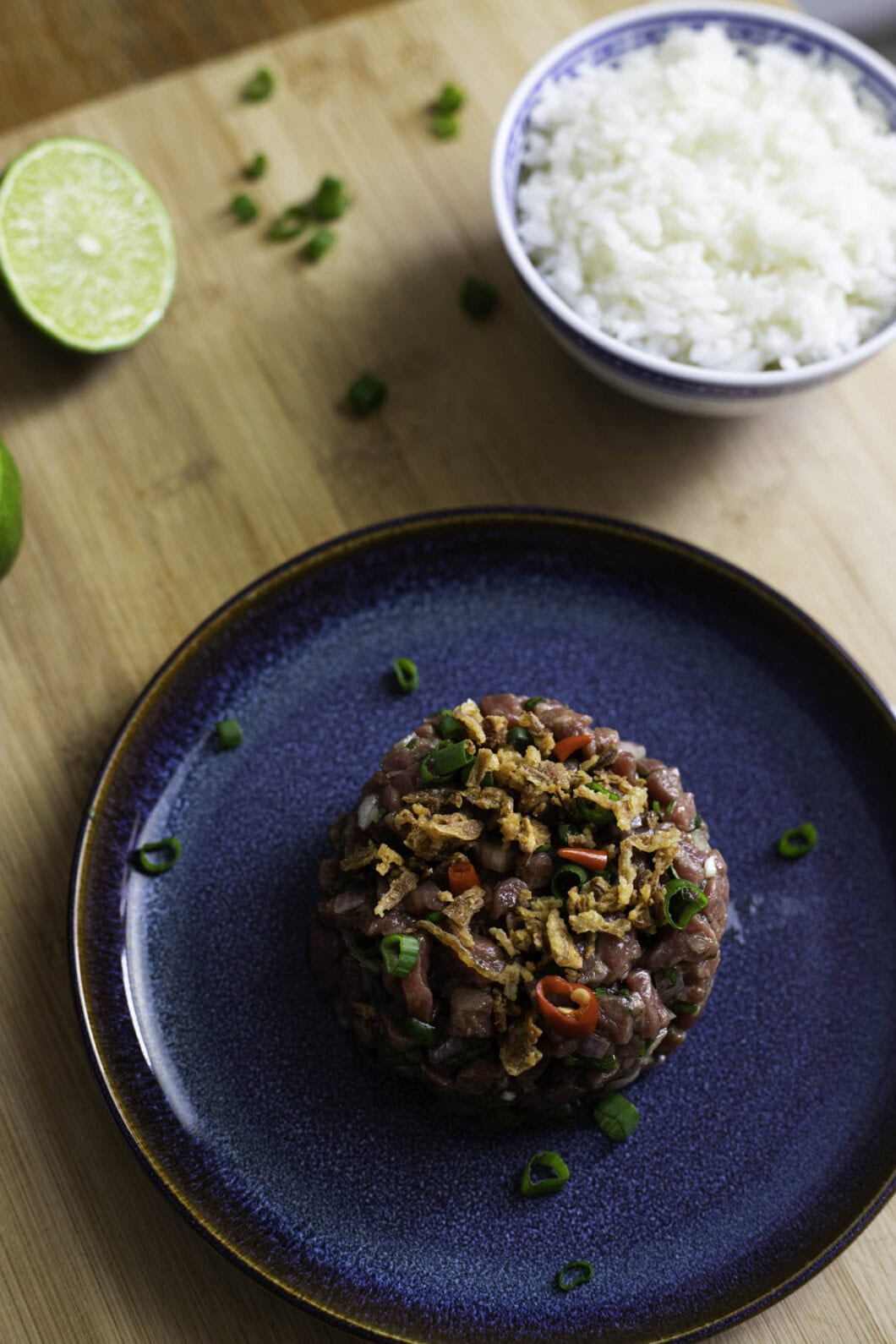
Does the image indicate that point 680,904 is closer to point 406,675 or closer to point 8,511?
point 406,675

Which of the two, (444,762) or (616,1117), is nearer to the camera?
(444,762)

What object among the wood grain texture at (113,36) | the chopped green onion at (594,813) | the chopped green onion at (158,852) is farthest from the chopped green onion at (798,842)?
the wood grain texture at (113,36)

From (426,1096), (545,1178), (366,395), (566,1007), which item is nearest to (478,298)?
(366,395)

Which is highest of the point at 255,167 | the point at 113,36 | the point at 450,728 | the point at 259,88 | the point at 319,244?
the point at 113,36

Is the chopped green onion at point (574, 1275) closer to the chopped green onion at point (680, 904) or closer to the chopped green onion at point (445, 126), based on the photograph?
the chopped green onion at point (680, 904)

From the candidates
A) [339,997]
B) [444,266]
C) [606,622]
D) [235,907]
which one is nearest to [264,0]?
[444,266]

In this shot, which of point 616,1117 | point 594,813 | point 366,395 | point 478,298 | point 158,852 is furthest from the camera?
point 478,298
